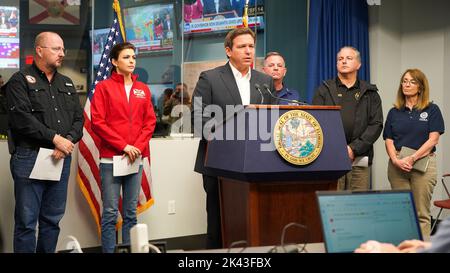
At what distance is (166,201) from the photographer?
5.18 meters

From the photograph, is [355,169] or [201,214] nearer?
[355,169]

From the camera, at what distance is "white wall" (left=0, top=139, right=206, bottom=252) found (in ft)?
15.3

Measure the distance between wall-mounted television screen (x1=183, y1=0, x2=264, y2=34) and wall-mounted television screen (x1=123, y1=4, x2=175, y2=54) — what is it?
0.73 ft

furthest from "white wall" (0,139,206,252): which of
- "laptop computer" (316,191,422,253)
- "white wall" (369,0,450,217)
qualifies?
"laptop computer" (316,191,422,253)

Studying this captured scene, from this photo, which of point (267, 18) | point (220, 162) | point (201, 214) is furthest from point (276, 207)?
point (267, 18)

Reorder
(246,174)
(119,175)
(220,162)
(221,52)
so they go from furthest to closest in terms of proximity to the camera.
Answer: (221,52)
(119,175)
(220,162)
(246,174)

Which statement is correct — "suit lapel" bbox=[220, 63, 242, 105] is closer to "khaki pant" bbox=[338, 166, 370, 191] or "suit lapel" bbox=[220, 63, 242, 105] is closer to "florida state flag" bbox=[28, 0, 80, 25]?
"khaki pant" bbox=[338, 166, 370, 191]

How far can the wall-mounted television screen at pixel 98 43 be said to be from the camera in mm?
5055

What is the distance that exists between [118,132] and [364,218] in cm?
259

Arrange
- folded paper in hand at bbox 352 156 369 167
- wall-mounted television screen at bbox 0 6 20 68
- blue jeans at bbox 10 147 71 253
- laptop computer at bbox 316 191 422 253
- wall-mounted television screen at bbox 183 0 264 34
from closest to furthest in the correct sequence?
laptop computer at bbox 316 191 422 253 < blue jeans at bbox 10 147 71 253 < folded paper in hand at bbox 352 156 369 167 < wall-mounted television screen at bbox 0 6 20 68 < wall-mounted television screen at bbox 183 0 264 34

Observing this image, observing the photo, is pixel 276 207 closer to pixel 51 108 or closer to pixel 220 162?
pixel 220 162

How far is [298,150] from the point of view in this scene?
2.79m

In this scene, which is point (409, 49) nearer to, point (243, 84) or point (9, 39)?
point (243, 84)

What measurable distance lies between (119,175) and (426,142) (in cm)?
244
